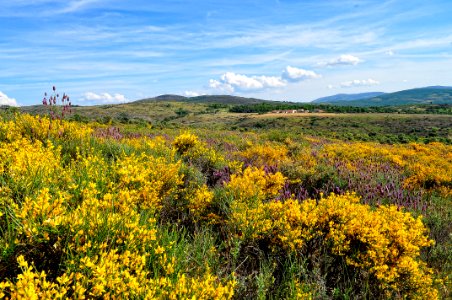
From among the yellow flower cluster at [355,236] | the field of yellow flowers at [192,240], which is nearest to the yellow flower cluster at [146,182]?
the field of yellow flowers at [192,240]

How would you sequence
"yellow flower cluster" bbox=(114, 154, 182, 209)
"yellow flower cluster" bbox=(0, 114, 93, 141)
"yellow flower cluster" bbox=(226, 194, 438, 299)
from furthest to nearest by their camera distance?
"yellow flower cluster" bbox=(0, 114, 93, 141)
"yellow flower cluster" bbox=(114, 154, 182, 209)
"yellow flower cluster" bbox=(226, 194, 438, 299)

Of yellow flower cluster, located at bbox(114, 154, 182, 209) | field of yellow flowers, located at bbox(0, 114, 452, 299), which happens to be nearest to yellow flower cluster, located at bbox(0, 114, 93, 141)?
field of yellow flowers, located at bbox(0, 114, 452, 299)

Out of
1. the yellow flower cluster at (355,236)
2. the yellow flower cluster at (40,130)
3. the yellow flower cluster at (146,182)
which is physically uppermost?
the yellow flower cluster at (40,130)

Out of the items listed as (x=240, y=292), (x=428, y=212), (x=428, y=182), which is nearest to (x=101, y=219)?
(x=240, y=292)

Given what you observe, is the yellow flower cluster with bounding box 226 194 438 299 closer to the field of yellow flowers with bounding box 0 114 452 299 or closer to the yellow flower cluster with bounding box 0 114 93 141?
the field of yellow flowers with bounding box 0 114 452 299

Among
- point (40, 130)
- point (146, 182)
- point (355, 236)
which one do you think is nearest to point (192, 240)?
point (146, 182)

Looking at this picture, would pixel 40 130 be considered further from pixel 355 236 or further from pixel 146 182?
pixel 355 236

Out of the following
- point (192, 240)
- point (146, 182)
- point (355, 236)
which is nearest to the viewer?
point (355, 236)

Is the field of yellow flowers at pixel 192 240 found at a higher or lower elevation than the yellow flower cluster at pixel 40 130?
lower

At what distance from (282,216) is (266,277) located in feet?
3.40

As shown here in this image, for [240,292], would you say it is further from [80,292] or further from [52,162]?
[52,162]

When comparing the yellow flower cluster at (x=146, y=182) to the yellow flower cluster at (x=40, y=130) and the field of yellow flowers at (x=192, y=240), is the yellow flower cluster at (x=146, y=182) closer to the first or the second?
the field of yellow flowers at (x=192, y=240)

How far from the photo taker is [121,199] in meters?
3.32

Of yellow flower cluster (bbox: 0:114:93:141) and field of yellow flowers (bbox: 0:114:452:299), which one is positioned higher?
yellow flower cluster (bbox: 0:114:93:141)
